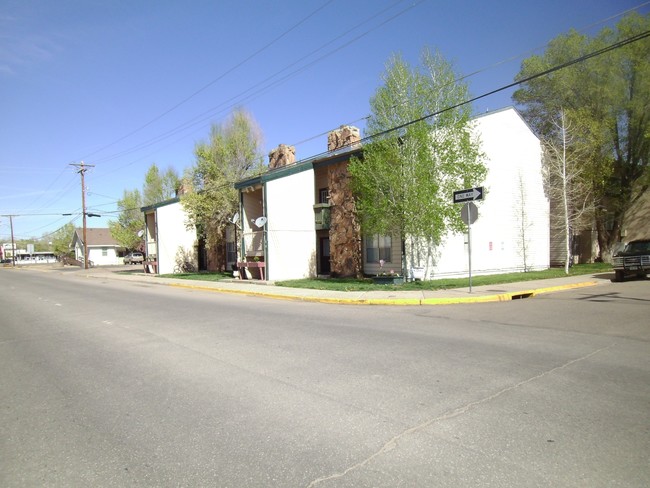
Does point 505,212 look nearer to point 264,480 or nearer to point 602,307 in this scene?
point 602,307

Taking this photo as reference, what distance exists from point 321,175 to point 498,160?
31.2 ft

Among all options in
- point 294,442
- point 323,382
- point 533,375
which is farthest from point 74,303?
point 533,375

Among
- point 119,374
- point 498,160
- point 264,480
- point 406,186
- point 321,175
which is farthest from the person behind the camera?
point 321,175

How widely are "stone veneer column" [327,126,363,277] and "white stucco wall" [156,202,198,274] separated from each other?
15.5 metres

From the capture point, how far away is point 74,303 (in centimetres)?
1437

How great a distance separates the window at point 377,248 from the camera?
2012 centimetres

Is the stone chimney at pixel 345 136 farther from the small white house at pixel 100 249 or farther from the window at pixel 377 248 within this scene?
the small white house at pixel 100 249

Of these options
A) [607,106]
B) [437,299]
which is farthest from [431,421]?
[607,106]

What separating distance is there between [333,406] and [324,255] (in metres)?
19.2

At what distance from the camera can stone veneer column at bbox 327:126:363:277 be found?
20.9 m

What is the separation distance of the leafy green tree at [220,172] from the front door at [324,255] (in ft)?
24.8

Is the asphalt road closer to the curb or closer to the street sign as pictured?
the curb

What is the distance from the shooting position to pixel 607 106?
2502 cm

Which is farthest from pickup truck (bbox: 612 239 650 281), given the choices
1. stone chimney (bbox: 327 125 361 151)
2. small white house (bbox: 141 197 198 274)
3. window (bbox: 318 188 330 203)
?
small white house (bbox: 141 197 198 274)
